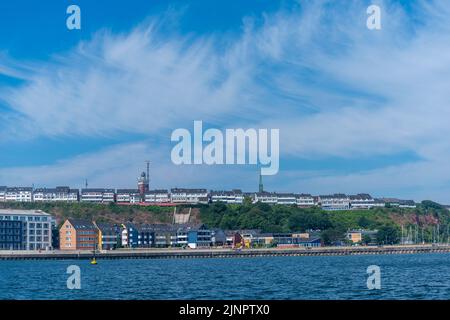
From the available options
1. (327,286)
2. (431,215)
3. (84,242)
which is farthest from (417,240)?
(327,286)

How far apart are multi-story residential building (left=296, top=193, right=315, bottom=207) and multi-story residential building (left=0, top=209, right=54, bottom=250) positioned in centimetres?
3505

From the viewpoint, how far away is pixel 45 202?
95.1 metres

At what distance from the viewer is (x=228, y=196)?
320 ft

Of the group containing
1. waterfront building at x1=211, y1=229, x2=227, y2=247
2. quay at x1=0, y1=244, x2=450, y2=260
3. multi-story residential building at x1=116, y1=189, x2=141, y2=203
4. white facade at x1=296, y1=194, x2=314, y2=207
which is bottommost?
quay at x1=0, y1=244, x2=450, y2=260

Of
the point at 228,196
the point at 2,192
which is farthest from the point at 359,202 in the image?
the point at 2,192

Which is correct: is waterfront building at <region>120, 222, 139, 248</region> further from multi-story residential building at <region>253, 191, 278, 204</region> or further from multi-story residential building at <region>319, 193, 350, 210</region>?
multi-story residential building at <region>319, 193, 350, 210</region>

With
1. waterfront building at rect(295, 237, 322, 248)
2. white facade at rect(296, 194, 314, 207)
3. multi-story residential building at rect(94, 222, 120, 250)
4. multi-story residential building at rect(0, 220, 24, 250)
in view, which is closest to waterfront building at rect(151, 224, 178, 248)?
multi-story residential building at rect(94, 222, 120, 250)

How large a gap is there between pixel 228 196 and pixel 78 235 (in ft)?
82.2

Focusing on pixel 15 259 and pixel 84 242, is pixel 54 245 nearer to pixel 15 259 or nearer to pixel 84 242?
pixel 84 242

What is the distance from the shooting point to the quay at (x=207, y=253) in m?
70.3

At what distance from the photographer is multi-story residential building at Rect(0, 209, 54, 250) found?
246ft

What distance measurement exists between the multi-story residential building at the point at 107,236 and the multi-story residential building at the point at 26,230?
5.04 meters

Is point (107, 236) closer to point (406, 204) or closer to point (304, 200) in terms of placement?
point (304, 200)
